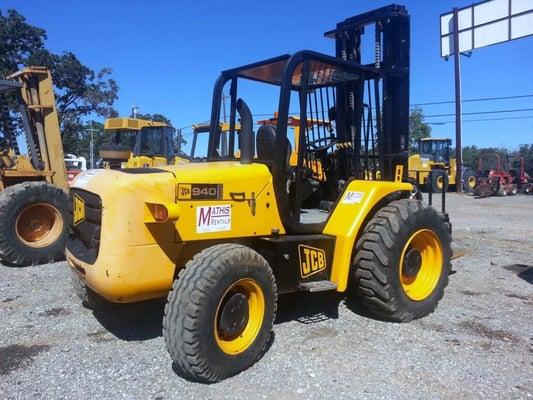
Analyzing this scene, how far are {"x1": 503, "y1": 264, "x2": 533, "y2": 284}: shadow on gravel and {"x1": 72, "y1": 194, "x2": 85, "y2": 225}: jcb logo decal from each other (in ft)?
18.4

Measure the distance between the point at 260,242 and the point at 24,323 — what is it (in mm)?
2541

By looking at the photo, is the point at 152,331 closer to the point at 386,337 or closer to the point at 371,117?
the point at 386,337

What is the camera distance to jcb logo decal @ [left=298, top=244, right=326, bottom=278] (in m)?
4.58

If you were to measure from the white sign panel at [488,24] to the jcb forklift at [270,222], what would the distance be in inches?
880

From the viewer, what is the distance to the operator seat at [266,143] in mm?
4577

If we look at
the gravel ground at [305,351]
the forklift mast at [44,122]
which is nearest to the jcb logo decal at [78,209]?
the gravel ground at [305,351]

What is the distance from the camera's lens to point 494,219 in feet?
47.6

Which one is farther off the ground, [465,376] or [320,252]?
[320,252]

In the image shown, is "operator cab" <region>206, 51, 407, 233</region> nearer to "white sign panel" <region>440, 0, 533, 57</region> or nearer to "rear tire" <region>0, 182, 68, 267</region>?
"rear tire" <region>0, 182, 68, 267</region>

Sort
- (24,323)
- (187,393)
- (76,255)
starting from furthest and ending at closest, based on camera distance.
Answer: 1. (24,323)
2. (76,255)
3. (187,393)

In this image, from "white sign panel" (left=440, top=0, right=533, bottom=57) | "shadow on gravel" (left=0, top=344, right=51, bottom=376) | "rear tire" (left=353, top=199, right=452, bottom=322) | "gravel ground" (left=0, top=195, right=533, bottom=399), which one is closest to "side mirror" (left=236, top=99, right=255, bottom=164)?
"rear tire" (left=353, top=199, right=452, bottom=322)

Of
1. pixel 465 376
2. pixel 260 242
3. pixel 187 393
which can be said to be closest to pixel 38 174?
pixel 260 242

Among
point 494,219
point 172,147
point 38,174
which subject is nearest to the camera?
point 38,174

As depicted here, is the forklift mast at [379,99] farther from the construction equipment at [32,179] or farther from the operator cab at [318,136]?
the construction equipment at [32,179]
